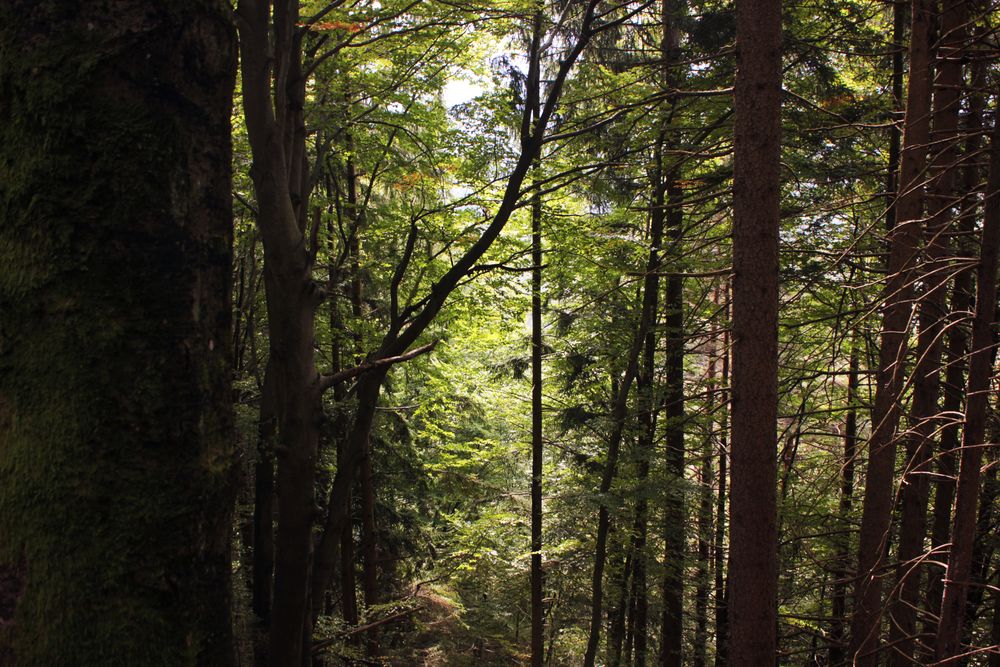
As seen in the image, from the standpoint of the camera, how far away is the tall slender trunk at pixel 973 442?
3582 millimetres

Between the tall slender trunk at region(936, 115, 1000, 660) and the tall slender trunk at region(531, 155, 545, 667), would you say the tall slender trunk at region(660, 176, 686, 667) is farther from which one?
the tall slender trunk at region(936, 115, 1000, 660)

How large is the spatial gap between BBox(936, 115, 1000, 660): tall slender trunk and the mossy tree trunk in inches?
159

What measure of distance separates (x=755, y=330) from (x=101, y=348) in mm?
4196

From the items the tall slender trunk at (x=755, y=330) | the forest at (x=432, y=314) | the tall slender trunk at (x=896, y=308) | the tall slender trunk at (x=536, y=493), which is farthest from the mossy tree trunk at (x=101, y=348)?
the tall slender trunk at (x=536, y=493)

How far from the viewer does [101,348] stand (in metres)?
1.16

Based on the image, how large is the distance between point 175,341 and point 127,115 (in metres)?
0.45

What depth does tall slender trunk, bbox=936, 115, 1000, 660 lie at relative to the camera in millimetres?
3582

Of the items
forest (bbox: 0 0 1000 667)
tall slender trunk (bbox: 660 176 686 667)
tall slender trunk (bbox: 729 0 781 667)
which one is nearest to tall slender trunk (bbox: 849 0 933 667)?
forest (bbox: 0 0 1000 667)

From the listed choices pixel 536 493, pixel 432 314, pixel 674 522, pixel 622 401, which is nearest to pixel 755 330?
pixel 432 314

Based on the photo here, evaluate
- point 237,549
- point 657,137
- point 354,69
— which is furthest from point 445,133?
point 237,549

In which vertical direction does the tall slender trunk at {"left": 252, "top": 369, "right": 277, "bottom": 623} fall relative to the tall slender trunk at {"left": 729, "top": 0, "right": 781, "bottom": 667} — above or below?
below

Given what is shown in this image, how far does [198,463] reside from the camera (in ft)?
4.12

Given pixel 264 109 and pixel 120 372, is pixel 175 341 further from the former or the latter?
pixel 264 109

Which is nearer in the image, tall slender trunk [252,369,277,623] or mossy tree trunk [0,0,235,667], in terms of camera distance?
mossy tree trunk [0,0,235,667]
